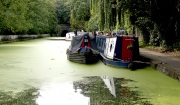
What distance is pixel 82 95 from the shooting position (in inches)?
334

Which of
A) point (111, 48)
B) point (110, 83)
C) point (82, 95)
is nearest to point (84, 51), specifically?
point (111, 48)

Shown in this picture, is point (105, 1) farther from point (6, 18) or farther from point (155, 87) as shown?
point (6, 18)

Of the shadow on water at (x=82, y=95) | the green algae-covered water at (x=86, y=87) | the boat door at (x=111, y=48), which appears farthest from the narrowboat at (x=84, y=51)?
the shadow on water at (x=82, y=95)

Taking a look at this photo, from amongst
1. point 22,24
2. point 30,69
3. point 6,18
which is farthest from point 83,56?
point 22,24

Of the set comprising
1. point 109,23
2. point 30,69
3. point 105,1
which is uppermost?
point 105,1

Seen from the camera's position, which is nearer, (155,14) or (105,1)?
(155,14)

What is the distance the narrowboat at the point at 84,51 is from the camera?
16234mm

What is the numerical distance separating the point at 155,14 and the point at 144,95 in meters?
11.3

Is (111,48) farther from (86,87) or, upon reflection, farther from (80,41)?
(86,87)

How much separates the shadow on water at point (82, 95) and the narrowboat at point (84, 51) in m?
5.61

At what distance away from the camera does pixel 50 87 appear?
9.70 m

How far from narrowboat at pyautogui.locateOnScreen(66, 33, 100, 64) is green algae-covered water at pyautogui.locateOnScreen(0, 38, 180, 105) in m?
2.29

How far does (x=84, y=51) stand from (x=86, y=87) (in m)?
6.74

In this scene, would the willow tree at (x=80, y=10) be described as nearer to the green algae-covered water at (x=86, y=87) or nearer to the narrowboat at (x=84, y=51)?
the narrowboat at (x=84, y=51)
